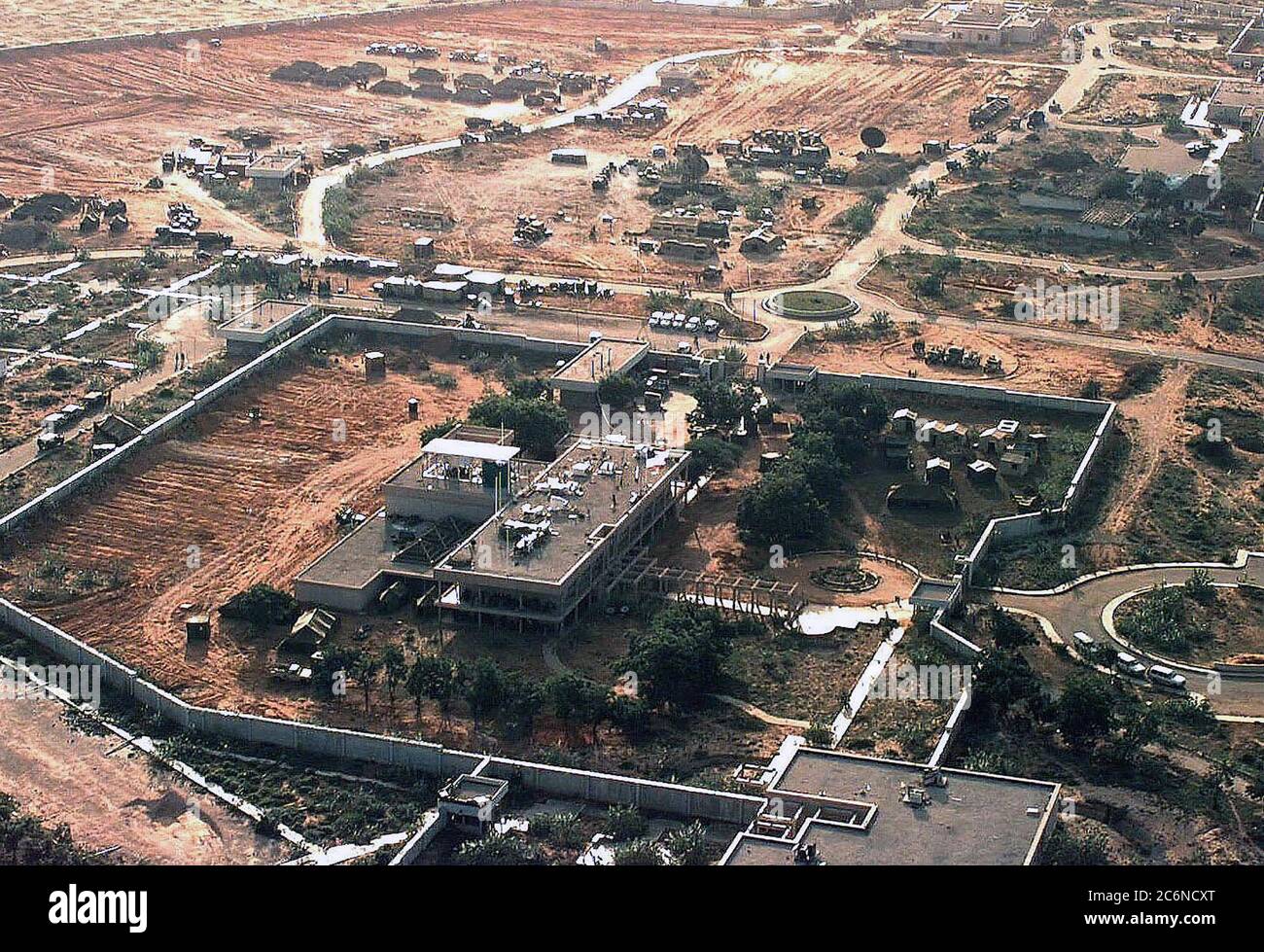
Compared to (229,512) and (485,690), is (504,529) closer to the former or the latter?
(485,690)

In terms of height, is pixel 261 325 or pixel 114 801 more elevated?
pixel 261 325

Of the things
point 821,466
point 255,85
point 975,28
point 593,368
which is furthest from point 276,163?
point 975,28

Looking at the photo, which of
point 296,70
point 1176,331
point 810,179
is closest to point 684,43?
point 296,70

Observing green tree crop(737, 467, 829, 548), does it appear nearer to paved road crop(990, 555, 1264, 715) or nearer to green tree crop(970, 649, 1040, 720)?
paved road crop(990, 555, 1264, 715)

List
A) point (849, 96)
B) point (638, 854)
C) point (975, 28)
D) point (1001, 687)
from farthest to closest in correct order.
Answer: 1. point (975, 28)
2. point (849, 96)
3. point (1001, 687)
4. point (638, 854)

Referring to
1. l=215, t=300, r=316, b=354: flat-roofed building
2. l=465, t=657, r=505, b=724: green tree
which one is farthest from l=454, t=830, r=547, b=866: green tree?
l=215, t=300, r=316, b=354: flat-roofed building

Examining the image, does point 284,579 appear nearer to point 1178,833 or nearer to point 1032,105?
point 1178,833

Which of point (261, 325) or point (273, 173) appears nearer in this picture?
point (261, 325)
